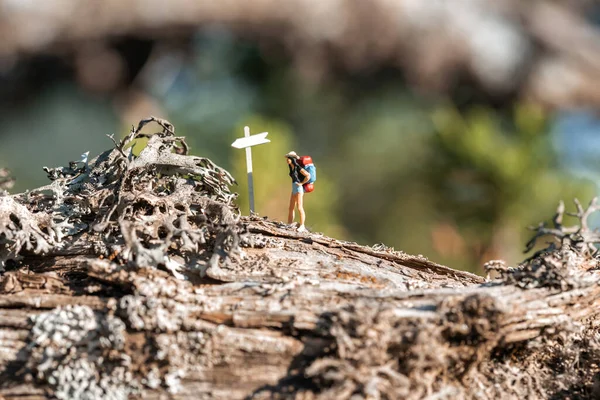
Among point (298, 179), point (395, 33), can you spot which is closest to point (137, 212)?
point (298, 179)

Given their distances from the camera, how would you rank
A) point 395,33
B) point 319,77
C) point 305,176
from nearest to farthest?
point 305,176
point 395,33
point 319,77

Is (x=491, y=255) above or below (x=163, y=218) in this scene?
above

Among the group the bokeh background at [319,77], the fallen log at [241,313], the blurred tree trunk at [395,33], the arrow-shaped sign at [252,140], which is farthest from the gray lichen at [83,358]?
the blurred tree trunk at [395,33]

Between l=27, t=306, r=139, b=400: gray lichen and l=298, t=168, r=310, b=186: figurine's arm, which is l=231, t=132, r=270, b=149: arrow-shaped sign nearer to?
l=298, t=168, r=310, b=186: figurine's arm

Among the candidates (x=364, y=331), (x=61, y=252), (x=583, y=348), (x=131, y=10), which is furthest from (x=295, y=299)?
(x=131, y=10)

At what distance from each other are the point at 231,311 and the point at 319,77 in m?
6.25

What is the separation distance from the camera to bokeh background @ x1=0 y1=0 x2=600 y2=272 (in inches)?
257

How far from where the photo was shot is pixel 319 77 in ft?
24.5

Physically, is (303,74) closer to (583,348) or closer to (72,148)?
(72,148)

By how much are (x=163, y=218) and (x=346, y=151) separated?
221 inches

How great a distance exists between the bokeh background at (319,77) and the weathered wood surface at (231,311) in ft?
13.1

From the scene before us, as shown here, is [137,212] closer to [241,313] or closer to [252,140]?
[241,313]

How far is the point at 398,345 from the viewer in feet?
4.81

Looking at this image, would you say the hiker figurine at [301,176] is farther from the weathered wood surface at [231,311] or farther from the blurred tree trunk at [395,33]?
the blurred tree trunk at [395,33]
